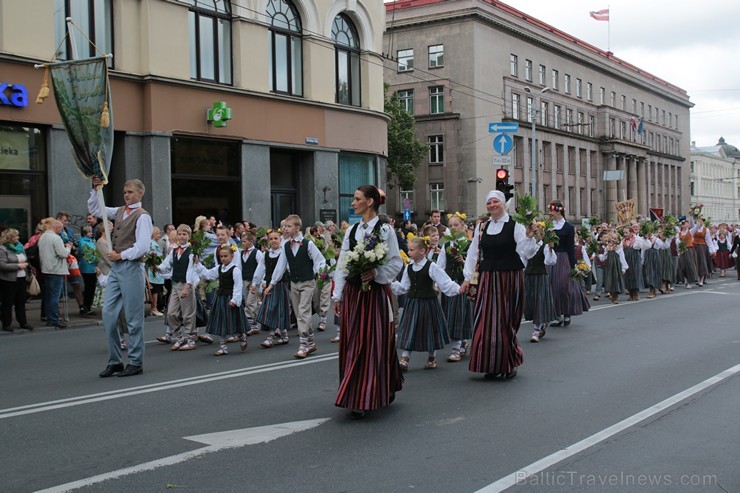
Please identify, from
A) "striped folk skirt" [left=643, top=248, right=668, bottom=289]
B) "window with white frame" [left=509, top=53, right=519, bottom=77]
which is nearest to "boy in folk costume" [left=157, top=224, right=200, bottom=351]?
"striped folk skirt" [left=643, top=248, right=668, bottom=289]

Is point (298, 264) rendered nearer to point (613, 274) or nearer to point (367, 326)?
point (367, 326)

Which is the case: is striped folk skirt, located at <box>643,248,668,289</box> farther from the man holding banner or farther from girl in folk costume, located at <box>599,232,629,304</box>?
the man holding banner

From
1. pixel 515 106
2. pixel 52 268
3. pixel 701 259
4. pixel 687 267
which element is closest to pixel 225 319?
pixel 52 268

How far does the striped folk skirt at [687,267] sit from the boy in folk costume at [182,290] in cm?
1716

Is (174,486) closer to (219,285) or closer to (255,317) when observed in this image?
(219,285)

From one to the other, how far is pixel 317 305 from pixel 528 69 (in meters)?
48.4

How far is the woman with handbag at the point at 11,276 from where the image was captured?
1367 centimetres

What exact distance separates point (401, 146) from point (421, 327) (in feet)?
124

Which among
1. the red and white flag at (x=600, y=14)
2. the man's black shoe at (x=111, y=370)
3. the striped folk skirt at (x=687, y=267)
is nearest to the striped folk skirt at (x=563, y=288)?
the man's black shoe at (x=111, y=370)

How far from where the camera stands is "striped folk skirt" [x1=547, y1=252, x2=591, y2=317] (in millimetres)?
13484

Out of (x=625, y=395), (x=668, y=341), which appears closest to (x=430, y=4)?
(x=668, y=341)

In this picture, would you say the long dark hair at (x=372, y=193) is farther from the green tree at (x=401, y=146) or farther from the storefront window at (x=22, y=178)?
the green tree at (x=401, y=146)

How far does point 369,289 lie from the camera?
721 centimetres

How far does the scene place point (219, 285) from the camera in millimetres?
11336
